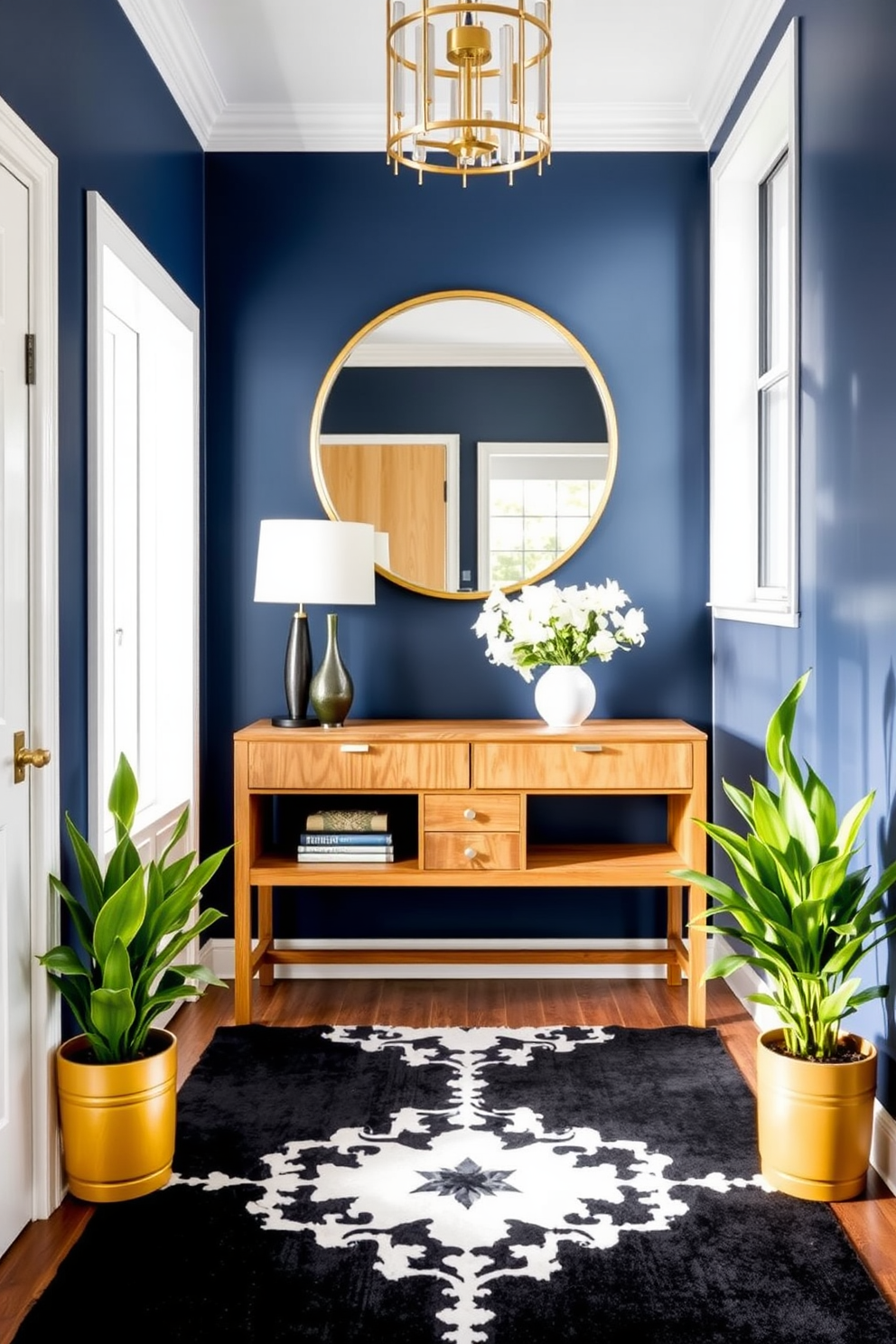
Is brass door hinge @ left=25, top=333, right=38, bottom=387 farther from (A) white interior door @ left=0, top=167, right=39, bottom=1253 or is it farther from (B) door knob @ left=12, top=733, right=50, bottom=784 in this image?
(B) door knob @ left=12, top=733, right=50, bottom=784

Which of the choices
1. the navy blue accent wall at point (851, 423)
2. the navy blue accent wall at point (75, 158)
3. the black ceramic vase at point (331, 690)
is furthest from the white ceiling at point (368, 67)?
the black ceramic vase at point (331, 690)

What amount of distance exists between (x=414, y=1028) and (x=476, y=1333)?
57.6 inches

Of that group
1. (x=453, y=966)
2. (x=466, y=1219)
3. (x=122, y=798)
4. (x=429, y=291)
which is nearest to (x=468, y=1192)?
(x=466, y=1219)

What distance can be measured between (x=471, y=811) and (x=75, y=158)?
1930mm

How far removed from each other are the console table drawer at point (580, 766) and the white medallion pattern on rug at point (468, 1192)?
0.89m

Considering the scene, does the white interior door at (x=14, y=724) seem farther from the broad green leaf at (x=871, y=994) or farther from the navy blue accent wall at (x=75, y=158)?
the broad green leaf at (x=871, y=994)

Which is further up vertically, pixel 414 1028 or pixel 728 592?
pixel 728 592

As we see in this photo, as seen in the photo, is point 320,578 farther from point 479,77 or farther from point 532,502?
point 479,77

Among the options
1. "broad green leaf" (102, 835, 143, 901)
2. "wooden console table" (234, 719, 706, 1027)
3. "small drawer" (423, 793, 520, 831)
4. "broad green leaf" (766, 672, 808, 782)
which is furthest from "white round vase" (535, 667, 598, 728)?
"broad green leaf" (102, 835, 143, 901)

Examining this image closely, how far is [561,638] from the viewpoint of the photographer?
11.6ft

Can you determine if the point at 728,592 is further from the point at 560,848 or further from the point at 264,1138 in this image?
the point at 264,1138

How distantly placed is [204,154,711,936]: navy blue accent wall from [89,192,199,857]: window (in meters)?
0.20

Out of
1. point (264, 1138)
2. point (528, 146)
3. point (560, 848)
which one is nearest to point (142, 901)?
point (264, 1138)

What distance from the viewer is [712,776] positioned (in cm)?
396
